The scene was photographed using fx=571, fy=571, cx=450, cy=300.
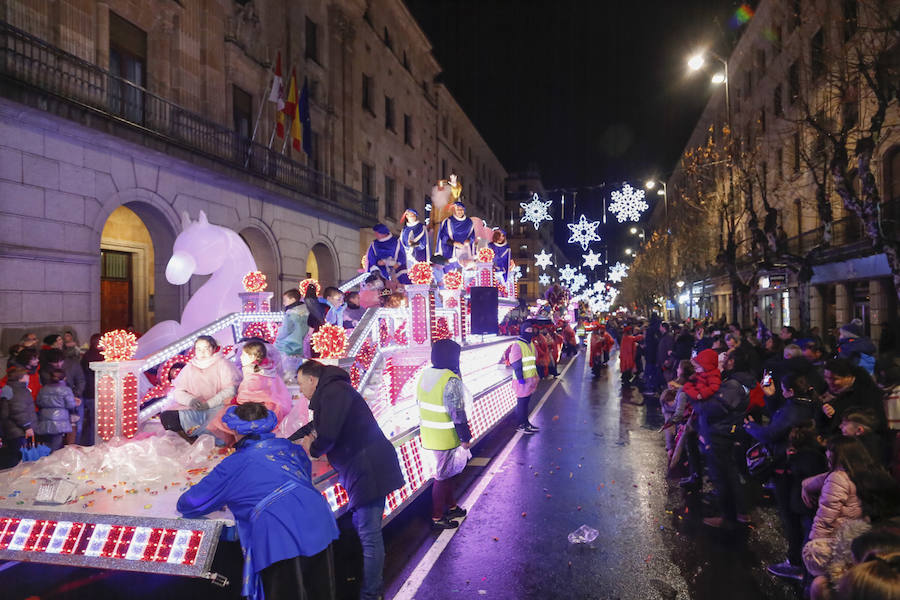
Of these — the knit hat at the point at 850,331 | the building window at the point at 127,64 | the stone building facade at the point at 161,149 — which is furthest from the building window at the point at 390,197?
the knit hat at the point at 850,331

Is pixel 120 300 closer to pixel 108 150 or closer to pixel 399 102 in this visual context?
pixel 108 150

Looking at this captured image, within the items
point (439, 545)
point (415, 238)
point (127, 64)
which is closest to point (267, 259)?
point (127, 64)

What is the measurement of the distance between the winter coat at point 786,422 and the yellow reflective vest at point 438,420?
3.08m

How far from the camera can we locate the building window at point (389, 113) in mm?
30439

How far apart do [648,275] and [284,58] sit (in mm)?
40248

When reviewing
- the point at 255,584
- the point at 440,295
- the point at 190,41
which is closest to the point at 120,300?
the point at 190,41

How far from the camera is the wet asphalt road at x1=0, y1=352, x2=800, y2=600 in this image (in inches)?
187

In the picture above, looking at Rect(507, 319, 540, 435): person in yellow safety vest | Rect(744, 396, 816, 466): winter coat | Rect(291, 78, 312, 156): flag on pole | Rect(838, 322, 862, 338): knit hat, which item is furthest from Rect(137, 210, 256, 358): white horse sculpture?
Rect(291, 78, 312, 156): flag on pole

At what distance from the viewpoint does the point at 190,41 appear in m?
15.8

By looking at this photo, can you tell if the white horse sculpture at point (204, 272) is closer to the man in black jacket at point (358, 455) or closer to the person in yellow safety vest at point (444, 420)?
the person in yellow safety vest at point (444, 420)

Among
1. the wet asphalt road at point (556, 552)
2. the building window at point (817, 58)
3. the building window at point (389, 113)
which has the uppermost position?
the building window at point (389, 113)

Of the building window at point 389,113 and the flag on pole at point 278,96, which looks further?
the building window at point 389,113

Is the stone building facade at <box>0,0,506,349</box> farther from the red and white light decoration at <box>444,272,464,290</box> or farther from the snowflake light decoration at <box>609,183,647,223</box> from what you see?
the snowflake light decoration at <box>609,183,647,223</box>

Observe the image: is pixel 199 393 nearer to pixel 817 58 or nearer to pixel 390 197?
pixel 817 58
